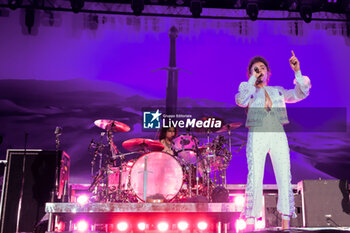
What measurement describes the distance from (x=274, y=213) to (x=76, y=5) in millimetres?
5274

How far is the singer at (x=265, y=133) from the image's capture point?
3469 millimetres

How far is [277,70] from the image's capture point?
22.7 feet

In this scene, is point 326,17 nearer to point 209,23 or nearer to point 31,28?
point 209,23

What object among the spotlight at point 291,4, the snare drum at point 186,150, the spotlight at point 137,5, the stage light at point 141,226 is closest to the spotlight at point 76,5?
the spotlight at point 137,5

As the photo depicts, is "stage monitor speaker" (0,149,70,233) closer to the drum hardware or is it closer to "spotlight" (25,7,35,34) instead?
the drum hardware

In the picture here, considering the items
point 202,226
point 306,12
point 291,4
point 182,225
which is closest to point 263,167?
point 202,226

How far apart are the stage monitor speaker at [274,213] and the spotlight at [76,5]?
16.3 feet

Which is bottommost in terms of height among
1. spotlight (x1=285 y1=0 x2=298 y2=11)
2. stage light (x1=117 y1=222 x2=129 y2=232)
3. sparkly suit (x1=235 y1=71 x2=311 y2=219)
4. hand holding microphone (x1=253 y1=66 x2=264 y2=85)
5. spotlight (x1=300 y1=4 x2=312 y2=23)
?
stage light (x1=117 y1=222 x2=129 y2=232)

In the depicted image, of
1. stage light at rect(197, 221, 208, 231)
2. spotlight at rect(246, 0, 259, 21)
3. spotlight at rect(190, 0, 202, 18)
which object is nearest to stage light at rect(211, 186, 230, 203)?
stage light at rect(197, 221, 208, 231)

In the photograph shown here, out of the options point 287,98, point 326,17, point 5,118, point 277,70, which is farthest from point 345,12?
point 5,118

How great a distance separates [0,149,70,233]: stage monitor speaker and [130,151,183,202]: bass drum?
1084mm

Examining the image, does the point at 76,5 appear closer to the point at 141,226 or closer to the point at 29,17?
the point at 29,17

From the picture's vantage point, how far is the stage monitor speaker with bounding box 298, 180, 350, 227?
4.34 meters

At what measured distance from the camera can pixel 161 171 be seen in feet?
14.3
